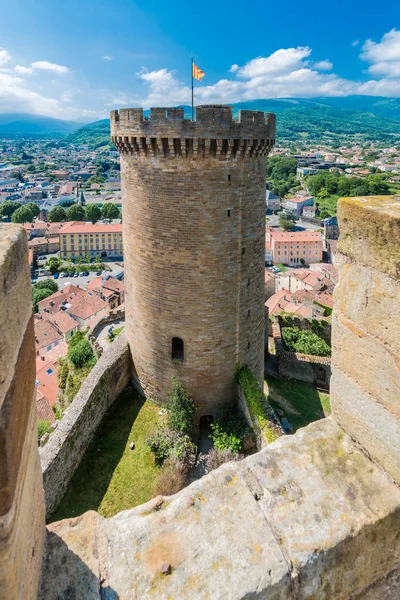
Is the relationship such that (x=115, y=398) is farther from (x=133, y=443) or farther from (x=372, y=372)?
(x=372, y=372)

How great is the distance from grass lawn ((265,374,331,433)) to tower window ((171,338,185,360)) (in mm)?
8785

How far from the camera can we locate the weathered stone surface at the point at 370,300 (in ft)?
10.8

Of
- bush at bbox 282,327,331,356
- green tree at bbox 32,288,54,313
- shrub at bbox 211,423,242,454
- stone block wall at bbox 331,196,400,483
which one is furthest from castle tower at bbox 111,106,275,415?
green tree at bbox 32,288,54,313

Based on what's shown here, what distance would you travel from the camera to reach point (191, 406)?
1450 cm

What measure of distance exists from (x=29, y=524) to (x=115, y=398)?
13.5m

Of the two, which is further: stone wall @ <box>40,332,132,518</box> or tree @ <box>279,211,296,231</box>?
tree @ <box>279,211,296,231</box>

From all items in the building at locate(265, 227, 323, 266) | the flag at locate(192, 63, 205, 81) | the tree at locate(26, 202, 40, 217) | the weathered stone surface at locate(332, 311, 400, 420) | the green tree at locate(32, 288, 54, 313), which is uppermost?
the flag at locate(192, 63, 205, 81)

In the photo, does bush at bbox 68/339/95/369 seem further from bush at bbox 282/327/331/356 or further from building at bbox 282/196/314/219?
building at bbox 282/196/314/219

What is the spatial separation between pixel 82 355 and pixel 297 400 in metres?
12.6

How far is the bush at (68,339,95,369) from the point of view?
2132cm

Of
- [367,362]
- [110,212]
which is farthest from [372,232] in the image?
[110,212]

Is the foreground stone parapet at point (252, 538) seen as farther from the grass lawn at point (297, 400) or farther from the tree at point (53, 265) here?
the tree at point (53, 265)

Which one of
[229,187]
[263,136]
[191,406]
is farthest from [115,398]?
[263,136]

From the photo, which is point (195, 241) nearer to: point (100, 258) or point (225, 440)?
point (225, 440)
